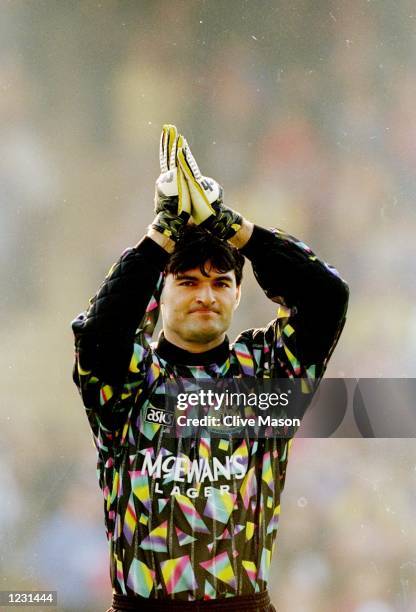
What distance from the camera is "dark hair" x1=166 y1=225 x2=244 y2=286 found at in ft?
3.30

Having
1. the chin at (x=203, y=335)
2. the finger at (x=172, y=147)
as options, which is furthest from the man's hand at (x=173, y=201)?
the chin at (x=203, y=335)

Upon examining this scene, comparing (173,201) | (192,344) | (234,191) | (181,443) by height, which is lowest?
(181,443)

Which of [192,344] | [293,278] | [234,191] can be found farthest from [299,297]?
[234,191]

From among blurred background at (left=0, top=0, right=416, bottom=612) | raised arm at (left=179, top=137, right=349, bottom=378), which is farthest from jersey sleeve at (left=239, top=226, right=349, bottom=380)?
blurred background at (left=0, top=0, right=416, bottom=612)

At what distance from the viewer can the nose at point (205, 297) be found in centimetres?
100

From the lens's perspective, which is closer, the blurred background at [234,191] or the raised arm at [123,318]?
the raised arm at [123,318]

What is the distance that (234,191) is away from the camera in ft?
6.54

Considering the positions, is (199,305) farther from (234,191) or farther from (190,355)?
(234,191)

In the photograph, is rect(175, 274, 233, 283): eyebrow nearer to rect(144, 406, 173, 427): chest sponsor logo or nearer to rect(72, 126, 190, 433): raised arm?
rect(72, 126, 190, 433): raised arm

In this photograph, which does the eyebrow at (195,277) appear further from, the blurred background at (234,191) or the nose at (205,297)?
the blurred background at (234,191)

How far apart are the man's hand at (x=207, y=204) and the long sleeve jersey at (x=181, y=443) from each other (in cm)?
3

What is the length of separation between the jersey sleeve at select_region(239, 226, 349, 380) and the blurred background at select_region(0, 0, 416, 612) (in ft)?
2.58

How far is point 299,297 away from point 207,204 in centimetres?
14

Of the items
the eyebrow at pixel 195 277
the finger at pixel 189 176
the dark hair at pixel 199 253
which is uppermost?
the finger at pixel 189 176
